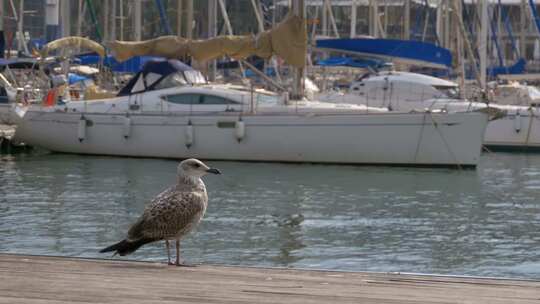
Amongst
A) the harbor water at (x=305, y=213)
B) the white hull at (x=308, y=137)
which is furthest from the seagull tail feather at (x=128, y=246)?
the white hull at (x=308, y=137)

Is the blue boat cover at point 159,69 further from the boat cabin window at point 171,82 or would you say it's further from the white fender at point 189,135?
the white fender at point 189,135

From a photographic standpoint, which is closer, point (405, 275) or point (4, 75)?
point (405, 275)

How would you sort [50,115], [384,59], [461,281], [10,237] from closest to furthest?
[461,281] → [10,237] → [50,115] → [384,59]

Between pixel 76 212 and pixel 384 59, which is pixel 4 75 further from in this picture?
pixel 76 212

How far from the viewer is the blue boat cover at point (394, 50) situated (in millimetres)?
39719

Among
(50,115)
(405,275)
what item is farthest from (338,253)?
(50,115)

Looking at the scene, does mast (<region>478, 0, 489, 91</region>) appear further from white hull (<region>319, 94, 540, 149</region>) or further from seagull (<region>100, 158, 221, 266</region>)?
seagull (<region>100, 158, 221, 266</region>)

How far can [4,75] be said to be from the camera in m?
43.5

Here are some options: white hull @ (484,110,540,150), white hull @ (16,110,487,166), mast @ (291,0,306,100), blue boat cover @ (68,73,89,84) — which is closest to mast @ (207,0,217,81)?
mast @ (291,0,306,100)

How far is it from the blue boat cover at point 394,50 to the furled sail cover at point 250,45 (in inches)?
279

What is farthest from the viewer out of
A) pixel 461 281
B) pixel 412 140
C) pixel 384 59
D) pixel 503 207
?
pixel 384 59

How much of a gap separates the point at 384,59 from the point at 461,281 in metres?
32.8

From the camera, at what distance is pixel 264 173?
30172 millimetres

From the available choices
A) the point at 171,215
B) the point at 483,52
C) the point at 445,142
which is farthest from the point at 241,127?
the point at 171,215
